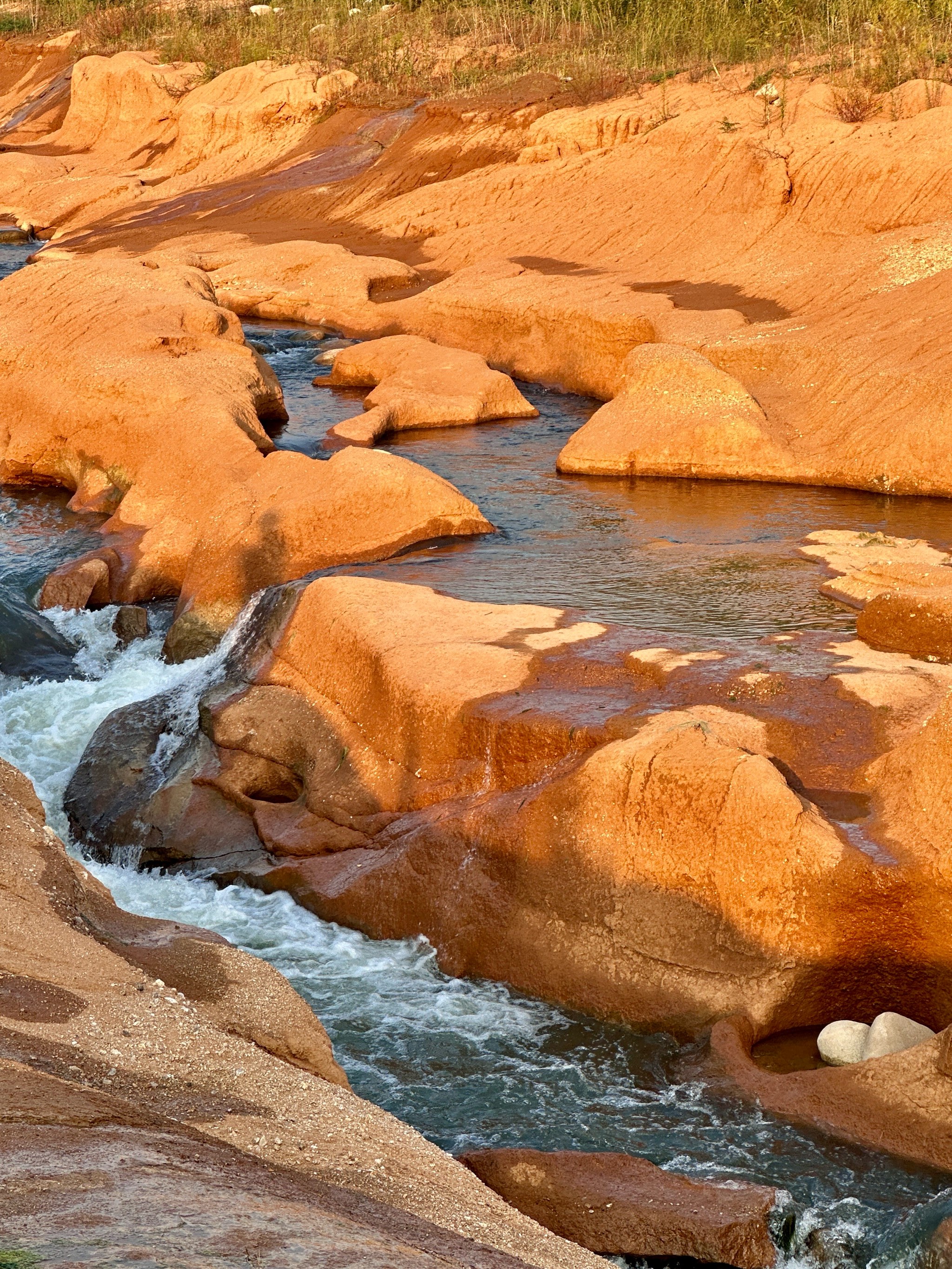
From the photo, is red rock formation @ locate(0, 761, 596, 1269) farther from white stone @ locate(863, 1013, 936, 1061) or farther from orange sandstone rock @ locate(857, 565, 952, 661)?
orange sandstone rock @ locate(857, 565, 952, 661)

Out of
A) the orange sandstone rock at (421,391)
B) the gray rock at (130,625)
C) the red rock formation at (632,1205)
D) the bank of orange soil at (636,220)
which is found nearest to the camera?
the red rock formation at (632,1205)

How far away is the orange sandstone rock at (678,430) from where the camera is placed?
11844 millimetres

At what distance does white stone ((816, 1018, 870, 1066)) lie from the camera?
5.40 meters

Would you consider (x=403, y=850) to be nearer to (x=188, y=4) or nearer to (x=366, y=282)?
(x=366, y=282)

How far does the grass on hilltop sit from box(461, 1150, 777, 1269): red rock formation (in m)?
15.4

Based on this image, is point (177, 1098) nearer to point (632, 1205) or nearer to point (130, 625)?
point (632, 1205)

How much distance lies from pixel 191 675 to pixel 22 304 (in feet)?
21.3

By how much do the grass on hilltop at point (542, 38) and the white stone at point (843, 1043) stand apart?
14.4 metres

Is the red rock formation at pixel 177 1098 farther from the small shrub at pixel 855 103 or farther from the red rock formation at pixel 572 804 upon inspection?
the small shrub at pixel 855 103

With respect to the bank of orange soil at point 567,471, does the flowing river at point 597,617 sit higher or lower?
lower

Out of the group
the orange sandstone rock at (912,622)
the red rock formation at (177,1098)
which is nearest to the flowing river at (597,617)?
the orange sandstone rock at (912,622)

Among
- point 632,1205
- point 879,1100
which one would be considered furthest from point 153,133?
point 632,1205

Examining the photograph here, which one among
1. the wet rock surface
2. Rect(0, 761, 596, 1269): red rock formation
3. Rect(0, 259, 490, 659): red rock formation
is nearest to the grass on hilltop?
Rect(0, 259, 490, 659): red rock formation

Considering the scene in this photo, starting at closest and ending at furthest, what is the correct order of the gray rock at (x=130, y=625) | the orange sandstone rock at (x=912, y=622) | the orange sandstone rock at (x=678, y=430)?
the orange sandstone rock at (x=912, y=622) < the gray rock at (x=130, y=625) < the orange sandstone rock at (x=678, y=430)
